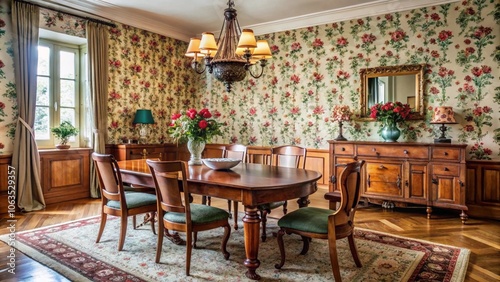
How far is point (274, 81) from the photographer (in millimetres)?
5785

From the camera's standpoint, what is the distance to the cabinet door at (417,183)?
13.4ft

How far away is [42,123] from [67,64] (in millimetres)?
983

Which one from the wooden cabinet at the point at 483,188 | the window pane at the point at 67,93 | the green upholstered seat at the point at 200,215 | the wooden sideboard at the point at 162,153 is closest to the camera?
the green upholstered seat at the point at 200,215

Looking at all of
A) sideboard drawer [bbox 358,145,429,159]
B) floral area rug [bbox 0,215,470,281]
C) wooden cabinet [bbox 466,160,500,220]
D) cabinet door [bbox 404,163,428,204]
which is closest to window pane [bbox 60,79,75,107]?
floral area rug [bbox 0,215,470,281]

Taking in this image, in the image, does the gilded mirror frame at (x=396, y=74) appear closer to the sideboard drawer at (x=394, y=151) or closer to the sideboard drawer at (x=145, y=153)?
the sideboard drawer at (x=394, y=151)

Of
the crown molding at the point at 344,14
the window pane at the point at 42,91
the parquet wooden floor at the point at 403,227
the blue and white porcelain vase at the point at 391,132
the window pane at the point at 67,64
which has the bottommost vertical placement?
the parquet wooden floor at the point at 403,227

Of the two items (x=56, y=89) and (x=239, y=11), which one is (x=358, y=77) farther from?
(x=56, y=89)

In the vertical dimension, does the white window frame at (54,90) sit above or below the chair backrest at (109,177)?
above

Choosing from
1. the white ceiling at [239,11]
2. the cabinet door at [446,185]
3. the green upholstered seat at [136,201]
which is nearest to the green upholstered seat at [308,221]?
the green upholstered seat at [136,201]

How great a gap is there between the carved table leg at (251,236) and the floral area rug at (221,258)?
95 mm

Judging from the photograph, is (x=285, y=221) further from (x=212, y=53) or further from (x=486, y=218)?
(x=486, y=218)

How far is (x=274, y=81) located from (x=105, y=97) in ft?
8.94

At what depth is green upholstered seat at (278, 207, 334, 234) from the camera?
7.70 feet

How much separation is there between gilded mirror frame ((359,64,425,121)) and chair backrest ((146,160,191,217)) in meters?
3.31
